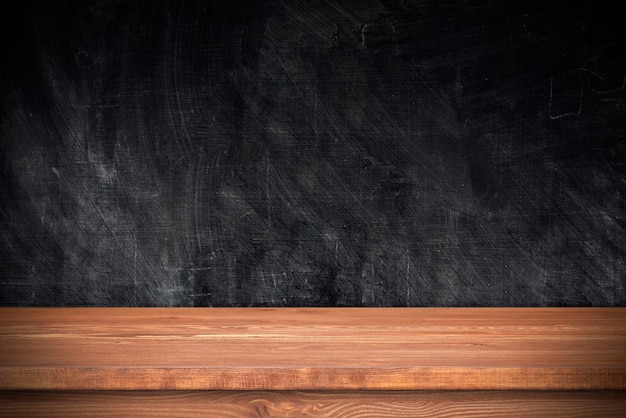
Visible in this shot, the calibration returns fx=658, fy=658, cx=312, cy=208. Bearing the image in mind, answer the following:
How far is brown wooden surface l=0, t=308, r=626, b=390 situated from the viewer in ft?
2.97

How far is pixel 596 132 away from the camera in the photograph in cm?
152

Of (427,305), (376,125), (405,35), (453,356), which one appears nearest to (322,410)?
(453,356)

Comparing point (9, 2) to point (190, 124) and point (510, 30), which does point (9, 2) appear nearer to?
point (190, 124)

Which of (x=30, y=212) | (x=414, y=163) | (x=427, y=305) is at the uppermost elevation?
(x=414, y=163)

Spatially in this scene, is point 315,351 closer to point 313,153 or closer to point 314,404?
point 314,404

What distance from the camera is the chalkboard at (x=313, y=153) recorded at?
1.52 metres

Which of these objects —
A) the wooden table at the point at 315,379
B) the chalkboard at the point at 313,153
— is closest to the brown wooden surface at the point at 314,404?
the wooden table at the point at 315,379

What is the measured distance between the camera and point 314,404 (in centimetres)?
94

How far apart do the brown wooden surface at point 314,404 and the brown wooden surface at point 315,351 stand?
0.04 metres

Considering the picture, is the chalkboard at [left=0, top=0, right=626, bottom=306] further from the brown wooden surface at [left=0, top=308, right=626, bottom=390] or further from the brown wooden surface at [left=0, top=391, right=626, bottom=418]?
the brown wooden surface at [left=0, top=391, right=626, bottom=418]

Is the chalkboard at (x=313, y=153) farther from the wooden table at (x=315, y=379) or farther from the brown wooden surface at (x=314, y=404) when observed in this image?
the brown wooden surface at (x=314, y=404)

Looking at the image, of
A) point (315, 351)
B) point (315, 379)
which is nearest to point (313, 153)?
point (315, 351)

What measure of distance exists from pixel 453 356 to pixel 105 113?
1000mm

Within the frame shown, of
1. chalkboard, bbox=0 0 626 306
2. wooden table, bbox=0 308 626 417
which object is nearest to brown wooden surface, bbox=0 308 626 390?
wooden table, bbox=0 308 626 417
